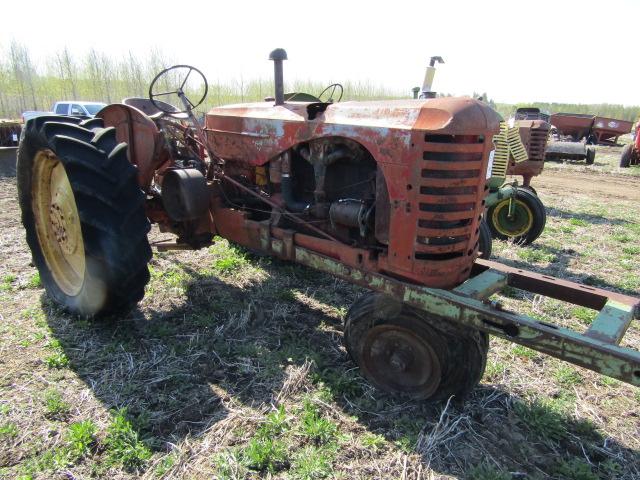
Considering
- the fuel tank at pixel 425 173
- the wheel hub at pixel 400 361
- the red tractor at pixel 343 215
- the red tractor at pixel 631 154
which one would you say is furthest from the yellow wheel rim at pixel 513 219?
the red tractor at pixel 631 154

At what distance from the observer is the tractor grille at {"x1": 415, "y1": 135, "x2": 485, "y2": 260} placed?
240 centimetres

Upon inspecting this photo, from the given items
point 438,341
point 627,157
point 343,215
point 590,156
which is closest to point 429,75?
→ point 343,215

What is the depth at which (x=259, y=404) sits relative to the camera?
2621mm

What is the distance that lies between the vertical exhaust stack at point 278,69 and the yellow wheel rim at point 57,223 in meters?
1.60

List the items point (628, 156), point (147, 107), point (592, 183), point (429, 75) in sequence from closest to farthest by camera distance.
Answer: point (429, 75) → point (147, 107) → point (592, 183) → point (628, 156)

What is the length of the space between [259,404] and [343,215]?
4.01 ft

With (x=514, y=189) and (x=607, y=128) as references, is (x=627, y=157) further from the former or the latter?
(x=514, y=189)

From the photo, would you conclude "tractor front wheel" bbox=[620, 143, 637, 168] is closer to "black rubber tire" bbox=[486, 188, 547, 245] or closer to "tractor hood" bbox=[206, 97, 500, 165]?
"black rubber tire" bbox=[486, 188, 547, 245]

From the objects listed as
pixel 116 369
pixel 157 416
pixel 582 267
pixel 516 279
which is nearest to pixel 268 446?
pixel 157 416

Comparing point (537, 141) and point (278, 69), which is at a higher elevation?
point (278, 69)

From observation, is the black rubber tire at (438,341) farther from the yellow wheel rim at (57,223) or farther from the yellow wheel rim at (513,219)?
the yellow wheel rim at (513,219)

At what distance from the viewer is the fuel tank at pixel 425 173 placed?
2.39 m

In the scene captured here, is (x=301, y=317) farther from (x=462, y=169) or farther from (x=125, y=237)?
(x=462, y=169)

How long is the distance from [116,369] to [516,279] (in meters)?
2.52
